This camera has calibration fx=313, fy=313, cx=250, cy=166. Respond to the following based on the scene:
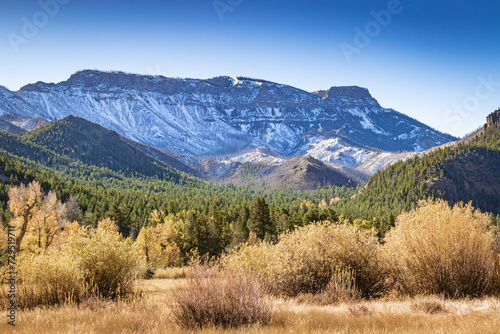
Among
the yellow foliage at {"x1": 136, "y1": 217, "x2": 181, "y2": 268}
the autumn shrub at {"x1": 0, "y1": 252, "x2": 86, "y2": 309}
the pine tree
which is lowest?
the yellow foliage at {"x1": 136, "y1": 217, "x2": 181, "y2": 268}

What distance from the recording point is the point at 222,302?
9.16m

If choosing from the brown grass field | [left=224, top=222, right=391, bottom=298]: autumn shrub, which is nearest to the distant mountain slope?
[left=224, top=222, right=391, bottom=298]: autumn shrub

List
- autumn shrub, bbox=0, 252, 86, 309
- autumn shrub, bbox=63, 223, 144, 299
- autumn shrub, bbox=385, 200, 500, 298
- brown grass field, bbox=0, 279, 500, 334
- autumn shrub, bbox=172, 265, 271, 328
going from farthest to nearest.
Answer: autumn shrub, bbox=63, 223, 144, 299
autumn shrub, bbox=385, 200, 500, 298
autumn shrub, bbox=0, 252, 86, 309
autumn shrub, bbox=172, 265, 271, 328
brown grass field, bbox=0, 279, 500, 334

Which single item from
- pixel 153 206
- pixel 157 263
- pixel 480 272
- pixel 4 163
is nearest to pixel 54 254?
pixel 480 272

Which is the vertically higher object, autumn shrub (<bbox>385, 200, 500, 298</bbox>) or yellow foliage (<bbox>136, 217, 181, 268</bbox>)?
autumn shrub (<bbox>385, 200, 500, 298</bbox>)

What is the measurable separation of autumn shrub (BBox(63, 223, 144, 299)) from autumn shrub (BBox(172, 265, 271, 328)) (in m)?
7.05

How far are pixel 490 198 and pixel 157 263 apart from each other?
652 ft

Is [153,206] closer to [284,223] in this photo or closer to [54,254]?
[284,223]

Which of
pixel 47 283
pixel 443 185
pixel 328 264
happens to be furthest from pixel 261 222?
pixel 443 185

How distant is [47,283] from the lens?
13508mm

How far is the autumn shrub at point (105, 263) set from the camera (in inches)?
595

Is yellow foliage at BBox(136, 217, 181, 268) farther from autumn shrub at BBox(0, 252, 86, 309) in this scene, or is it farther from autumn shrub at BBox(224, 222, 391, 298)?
autumn shrub at BBox(224, 222, 391, 298)

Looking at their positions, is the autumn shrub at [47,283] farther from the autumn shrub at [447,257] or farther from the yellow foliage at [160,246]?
the yellow foliage at [160,246]

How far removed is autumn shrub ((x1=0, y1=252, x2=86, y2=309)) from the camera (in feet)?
42.7
